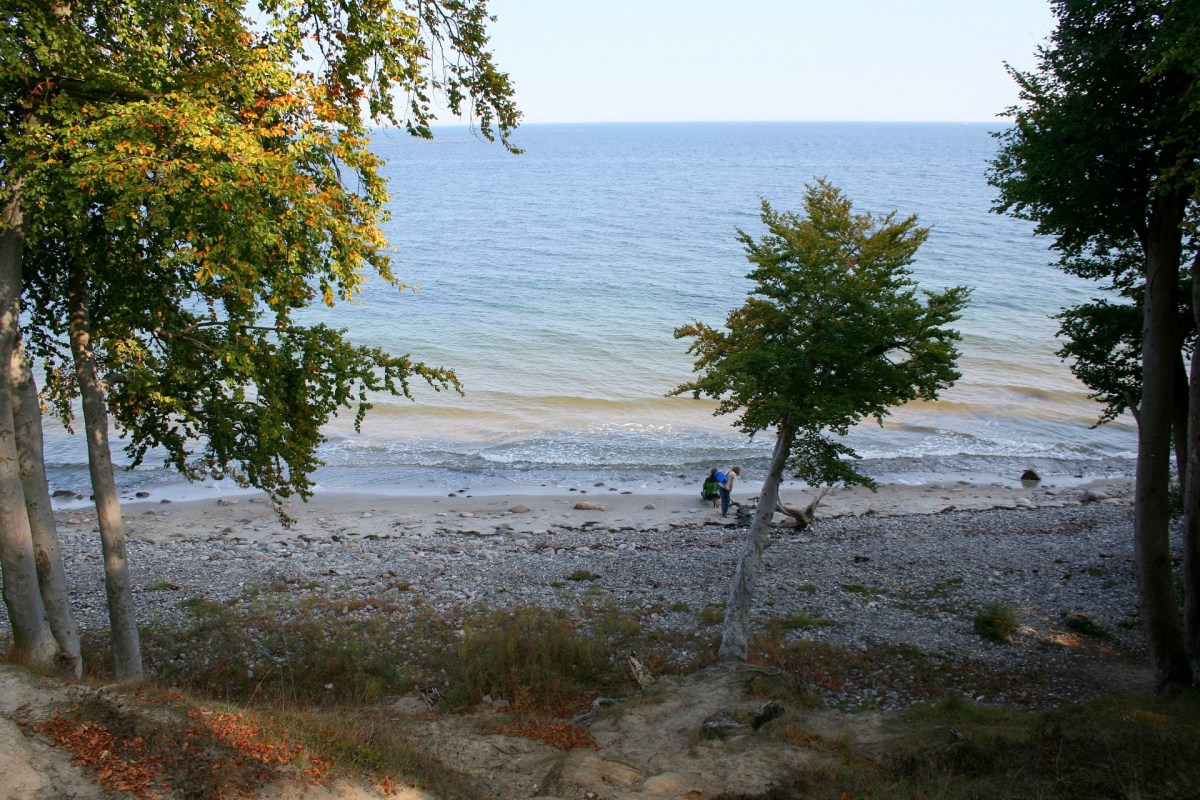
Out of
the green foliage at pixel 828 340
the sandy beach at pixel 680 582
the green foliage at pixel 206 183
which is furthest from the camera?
the green foliage at pixel 828 340

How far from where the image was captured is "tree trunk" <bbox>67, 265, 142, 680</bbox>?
9.41 meters

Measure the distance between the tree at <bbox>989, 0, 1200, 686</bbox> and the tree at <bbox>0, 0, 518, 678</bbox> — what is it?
8.19m

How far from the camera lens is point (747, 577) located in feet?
44.7

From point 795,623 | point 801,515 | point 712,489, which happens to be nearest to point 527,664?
point 795,623

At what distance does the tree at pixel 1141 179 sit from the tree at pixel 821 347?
7.95ft

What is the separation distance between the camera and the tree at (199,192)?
26.2 ft

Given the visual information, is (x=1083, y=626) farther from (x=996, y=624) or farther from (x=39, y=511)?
(x=39, y=511)

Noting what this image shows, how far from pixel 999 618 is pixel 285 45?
14.6 m

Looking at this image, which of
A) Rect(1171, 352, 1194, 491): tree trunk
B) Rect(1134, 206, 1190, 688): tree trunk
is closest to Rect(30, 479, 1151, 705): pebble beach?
Rect(1134, 206, 1190, 688): tree trunk

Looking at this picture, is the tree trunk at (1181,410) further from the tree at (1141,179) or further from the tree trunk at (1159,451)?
the tree trunk at (1159,451)

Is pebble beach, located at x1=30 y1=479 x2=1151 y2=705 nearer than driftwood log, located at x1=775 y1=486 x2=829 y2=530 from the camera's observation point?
Yes

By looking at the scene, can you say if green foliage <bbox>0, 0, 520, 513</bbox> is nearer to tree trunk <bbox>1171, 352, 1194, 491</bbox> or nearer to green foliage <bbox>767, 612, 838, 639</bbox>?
green foliage <bbox>767, 612, 838, 639</bbox>

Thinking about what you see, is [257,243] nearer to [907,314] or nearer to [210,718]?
[210,718]

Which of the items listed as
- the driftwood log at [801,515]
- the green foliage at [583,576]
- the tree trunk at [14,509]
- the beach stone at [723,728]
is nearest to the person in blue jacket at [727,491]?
the driftwood log at [801,515]
